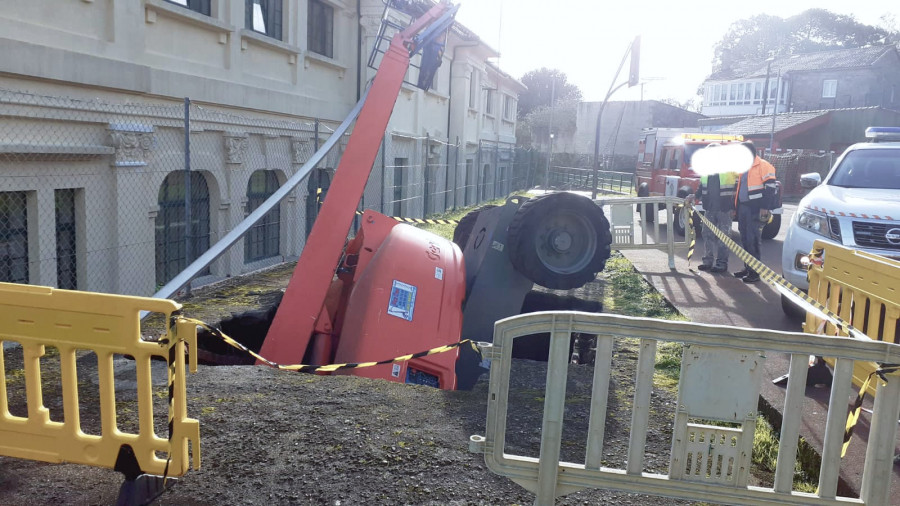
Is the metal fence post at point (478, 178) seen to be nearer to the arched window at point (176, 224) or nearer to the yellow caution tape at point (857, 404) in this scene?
the arched window at point (176, 224)

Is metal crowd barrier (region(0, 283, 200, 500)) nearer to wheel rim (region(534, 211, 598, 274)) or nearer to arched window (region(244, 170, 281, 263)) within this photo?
wheel rim (region(534, 211, 598, 274))

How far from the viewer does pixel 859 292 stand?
4.67m

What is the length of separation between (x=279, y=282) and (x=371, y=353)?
12.9 ft

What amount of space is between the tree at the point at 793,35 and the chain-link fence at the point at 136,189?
2885 inches

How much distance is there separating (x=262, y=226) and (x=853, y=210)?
25.4ft

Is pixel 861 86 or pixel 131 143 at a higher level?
pixel 861 86

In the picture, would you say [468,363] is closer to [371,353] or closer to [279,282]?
[371,353]

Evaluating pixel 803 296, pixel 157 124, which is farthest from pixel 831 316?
pixel 157 124

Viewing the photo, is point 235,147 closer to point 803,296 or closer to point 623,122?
point 803,296

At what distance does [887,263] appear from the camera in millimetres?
4395

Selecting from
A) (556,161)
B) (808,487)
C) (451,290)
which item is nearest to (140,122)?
(451,290)

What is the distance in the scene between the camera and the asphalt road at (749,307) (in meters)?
4.12

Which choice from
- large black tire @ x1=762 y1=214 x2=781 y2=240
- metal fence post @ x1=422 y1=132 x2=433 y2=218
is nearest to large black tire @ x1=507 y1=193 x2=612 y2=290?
metal fence post @ x1=422 y1=132 x2=433 y2=218

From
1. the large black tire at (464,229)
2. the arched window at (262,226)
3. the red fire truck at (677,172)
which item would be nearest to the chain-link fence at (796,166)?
the red fire truck at (677,172)
